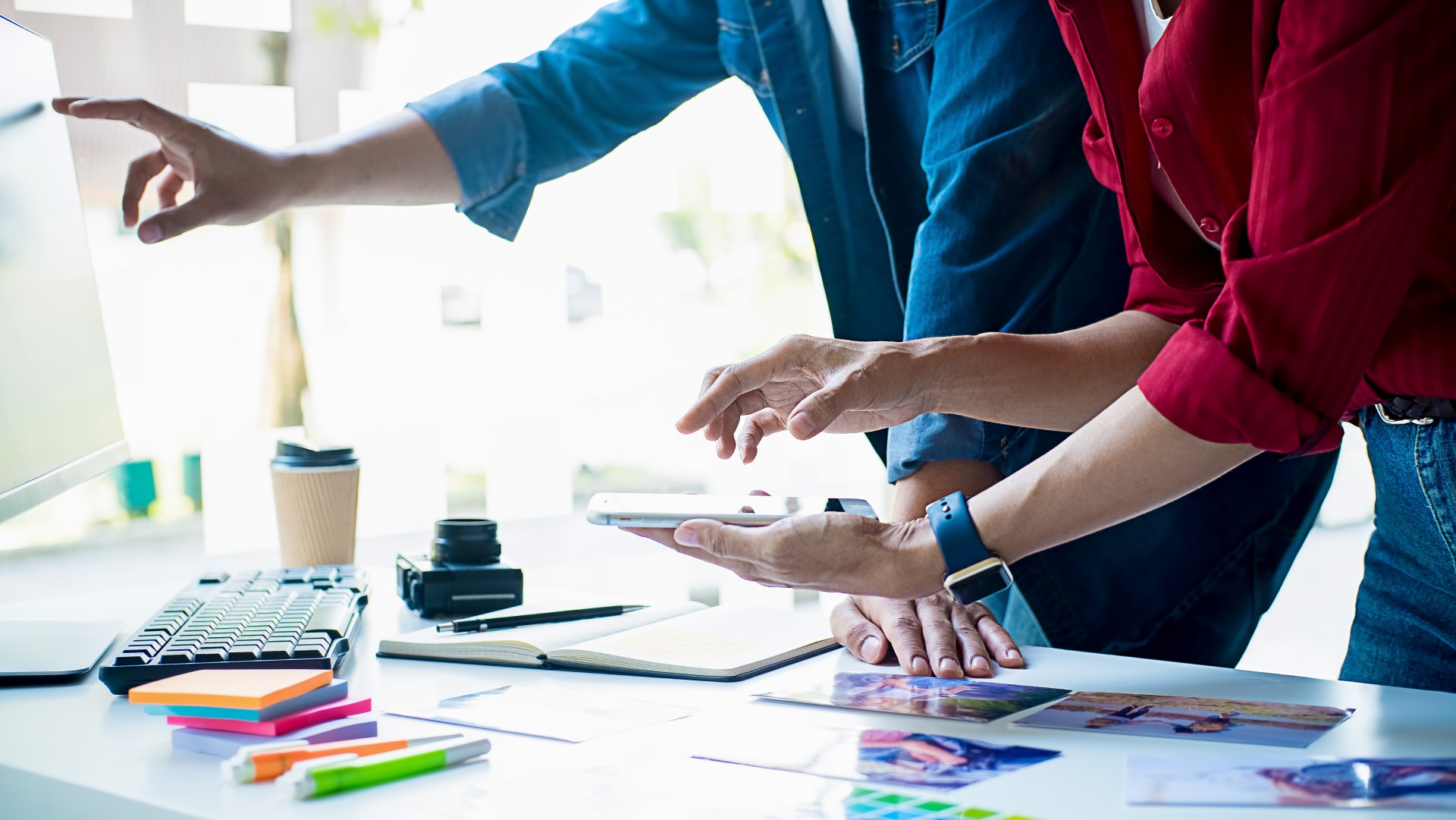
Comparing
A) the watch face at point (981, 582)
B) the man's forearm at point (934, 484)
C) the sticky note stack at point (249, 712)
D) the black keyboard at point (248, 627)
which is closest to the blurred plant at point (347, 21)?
the black keyboard at point (248, 627)

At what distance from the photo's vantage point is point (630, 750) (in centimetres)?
75

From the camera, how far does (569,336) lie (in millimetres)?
2391

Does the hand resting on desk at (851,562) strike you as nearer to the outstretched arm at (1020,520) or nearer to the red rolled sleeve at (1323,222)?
the outstretched arm at (1020,520)

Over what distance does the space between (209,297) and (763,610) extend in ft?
3.54

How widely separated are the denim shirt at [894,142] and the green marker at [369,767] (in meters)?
0.56

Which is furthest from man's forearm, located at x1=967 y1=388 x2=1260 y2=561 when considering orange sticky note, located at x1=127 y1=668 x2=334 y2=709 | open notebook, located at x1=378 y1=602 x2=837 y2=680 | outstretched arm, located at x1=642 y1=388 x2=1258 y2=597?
orange sticky note, located at x1=127 y1=668 x2=334 y2=709

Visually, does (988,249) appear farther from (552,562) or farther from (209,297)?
(552,562)

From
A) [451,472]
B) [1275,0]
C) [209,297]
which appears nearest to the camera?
[1275,0]

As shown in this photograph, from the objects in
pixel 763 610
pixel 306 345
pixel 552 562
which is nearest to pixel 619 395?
pixel 552 562

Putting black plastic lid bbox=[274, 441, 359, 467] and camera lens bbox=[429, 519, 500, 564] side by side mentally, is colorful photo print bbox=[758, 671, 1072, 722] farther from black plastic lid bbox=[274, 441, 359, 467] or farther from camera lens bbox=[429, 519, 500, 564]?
black plastic lid bbox=[274, 441, 359, 467]

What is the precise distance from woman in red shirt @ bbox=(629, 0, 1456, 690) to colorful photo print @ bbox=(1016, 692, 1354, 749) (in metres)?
0.12

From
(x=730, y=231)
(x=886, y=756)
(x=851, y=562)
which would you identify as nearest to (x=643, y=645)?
(x=851, y=562)

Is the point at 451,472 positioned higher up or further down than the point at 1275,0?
further down

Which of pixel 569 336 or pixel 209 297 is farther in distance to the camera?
pixel 569 336
